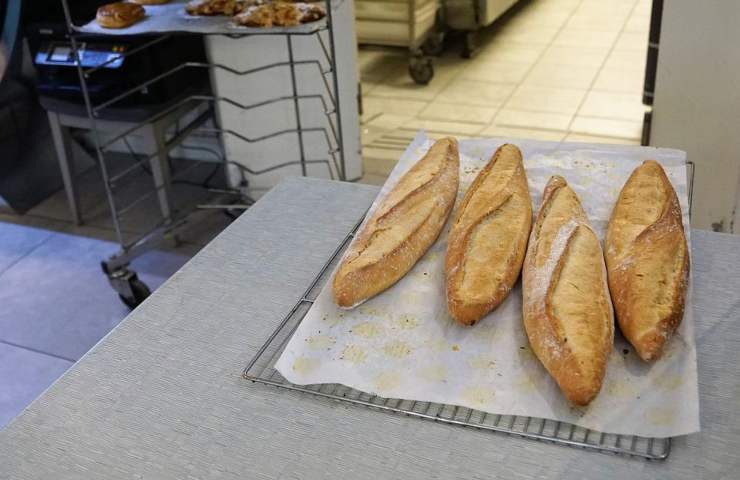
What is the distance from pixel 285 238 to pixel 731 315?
59 cm

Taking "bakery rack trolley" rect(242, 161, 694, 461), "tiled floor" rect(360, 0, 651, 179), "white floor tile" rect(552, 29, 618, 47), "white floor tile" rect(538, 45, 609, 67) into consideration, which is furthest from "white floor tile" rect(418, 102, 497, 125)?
"bakery rack trolley" rect(242, 161, 694, 461)

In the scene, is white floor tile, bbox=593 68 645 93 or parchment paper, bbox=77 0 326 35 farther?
white floor tile, bbox=593 68 645 93

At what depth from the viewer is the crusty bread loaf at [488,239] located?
830mm

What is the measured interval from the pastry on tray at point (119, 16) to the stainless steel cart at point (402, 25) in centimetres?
151

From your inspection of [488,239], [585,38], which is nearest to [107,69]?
[488,239]

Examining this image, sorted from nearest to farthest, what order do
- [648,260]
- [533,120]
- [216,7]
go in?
[648,260]
[216,7]
[533,120]

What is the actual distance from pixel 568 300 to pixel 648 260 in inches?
4.8

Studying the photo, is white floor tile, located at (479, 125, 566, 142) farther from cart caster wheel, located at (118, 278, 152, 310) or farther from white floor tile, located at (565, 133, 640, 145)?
cart caster wheel, located at (118, 278, 152, 310)

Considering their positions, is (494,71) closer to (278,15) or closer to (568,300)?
(278,15)

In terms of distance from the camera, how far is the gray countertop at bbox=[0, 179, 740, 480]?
0.68 meters

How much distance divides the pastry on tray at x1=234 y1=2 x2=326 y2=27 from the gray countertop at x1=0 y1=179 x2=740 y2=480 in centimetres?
89

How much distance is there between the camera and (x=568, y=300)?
2.61 feet

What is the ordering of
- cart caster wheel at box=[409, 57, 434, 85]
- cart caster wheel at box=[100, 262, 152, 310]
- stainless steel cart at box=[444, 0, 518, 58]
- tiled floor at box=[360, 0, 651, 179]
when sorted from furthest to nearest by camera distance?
1. stainless steel cart at box=[444, 0, 518, 58]
2. cart caster wheel at box=[409, 57, 434, 85]
3. tiled floor at box=[360, 0, 651, 179]
4. cart caster wheel at box=[100, 262, 152, 310]

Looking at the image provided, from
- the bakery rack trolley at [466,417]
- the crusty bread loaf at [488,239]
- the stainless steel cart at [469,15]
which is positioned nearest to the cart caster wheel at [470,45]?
the stainless steel cart at [469,15]
